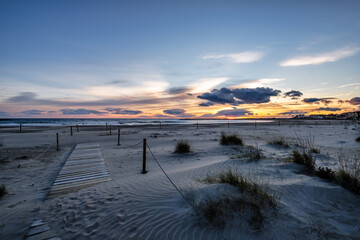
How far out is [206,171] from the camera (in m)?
6.72

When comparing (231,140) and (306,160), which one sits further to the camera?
(231,140)

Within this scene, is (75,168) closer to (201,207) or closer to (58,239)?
(58,239)

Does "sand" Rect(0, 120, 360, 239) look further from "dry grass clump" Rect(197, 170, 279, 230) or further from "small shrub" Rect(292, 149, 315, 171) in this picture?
"small shrub" Rect(292, 149, 315, 171)

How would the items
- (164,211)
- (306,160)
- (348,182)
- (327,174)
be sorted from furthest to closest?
(306,160) → (327,174) → (348,182) → (164,211)

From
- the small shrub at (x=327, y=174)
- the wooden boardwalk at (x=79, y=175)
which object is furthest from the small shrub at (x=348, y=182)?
the wooden boardwalk at (x=79, y=175)

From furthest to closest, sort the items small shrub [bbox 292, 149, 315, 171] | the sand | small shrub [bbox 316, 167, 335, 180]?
1. small shrub [bbox 292, 149, 315, 171]
2. small shrub [bbox 316, 167, 335, 180]
3. the sand

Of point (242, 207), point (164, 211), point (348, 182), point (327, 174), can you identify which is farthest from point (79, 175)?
point (348, 182)

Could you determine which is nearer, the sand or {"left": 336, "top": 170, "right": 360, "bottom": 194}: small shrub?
the sand

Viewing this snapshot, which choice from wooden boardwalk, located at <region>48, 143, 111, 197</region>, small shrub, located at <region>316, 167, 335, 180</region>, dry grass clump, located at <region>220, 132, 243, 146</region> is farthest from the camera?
dry grass clump, located at <region>220, 132, 243, 146</region>

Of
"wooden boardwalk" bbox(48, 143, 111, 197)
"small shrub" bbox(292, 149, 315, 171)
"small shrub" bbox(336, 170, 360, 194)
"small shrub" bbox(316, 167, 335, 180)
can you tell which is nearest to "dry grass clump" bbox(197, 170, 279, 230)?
"small shrub" bbox(336, 170, 360, 194)

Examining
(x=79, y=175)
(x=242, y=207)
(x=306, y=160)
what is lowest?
(x=79, y=175)

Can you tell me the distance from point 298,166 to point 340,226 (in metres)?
3.53

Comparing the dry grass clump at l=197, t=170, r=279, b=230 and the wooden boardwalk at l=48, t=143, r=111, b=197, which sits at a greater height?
the dry grass clump at l=197, t=170, r=279, b=230

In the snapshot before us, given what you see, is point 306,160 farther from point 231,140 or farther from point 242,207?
point 231,140
